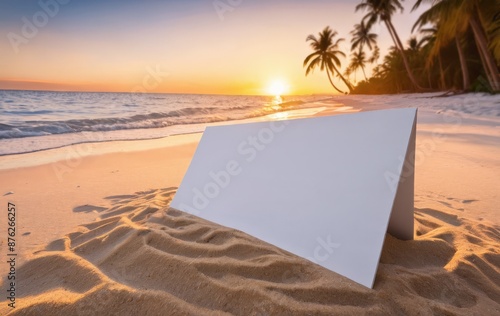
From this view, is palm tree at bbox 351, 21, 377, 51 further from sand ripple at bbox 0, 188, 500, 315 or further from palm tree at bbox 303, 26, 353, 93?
sand ripple at bbox 0, 188, 500, 315

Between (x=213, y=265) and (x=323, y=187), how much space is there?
0.72 meters

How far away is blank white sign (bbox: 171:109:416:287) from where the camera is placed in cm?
133

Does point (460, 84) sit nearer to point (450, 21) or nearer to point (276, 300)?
point (450, 21)

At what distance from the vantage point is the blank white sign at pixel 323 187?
1.33 meters

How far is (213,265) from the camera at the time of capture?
1471 mm

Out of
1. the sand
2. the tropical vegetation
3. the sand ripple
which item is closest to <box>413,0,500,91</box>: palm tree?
the tropical vegetation

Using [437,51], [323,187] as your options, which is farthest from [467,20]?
[323,187]

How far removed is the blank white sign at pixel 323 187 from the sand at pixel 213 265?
10cm

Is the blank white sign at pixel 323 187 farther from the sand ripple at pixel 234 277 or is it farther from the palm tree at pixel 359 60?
the palm tree at pixel 359 60

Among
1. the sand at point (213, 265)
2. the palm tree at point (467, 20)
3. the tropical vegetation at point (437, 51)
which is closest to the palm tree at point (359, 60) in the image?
the tropical vegetation at point (437, 51)

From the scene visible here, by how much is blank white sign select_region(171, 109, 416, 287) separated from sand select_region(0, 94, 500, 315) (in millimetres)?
97

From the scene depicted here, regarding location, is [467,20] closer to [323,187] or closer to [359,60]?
[323,187]

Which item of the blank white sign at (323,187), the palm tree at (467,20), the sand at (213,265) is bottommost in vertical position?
the sand at (213,265)

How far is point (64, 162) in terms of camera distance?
4.49m
